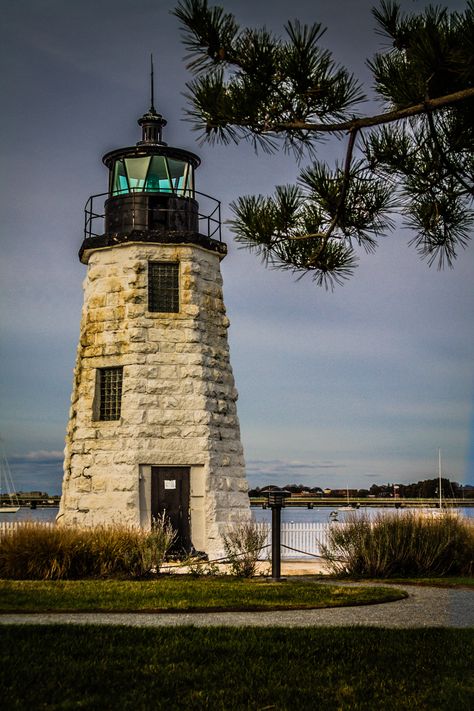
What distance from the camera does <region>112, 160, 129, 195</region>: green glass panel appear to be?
73.8 ft

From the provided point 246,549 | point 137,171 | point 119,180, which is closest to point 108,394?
point 119,180

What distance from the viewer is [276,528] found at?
50.6 feet

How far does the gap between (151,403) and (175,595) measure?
8.91 meters

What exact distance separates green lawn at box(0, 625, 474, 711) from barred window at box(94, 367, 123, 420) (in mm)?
12365

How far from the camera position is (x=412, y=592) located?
13719 mm

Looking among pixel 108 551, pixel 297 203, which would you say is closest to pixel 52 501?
pixel 108 551

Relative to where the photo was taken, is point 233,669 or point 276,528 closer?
point 233,669

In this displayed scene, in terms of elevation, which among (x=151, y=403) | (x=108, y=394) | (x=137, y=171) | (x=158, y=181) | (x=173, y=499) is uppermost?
(x=137, y=171)

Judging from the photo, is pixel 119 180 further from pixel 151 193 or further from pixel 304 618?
pixel 304 618

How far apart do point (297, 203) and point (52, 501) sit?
233 feet

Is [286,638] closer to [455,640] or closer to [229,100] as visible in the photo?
[455,640]

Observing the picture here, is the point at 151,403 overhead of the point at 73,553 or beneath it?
overhead

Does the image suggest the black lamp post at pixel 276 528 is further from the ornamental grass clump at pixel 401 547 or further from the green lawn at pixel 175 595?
the ornamental grass clump at pixel 401 547

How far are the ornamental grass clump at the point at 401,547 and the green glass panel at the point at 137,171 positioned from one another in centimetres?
961
